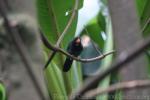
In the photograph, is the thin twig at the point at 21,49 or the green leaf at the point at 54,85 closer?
the thin twig at the point at 21,49

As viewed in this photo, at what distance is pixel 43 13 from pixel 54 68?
0.21 meters

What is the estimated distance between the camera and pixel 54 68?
157 cm

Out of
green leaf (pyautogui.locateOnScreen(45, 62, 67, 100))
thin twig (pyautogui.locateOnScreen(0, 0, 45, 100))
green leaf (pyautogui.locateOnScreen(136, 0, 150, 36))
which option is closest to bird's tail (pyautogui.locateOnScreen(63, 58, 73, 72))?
green leaf (pyautogui.locateOnScreen(45, 62, 67, 100))

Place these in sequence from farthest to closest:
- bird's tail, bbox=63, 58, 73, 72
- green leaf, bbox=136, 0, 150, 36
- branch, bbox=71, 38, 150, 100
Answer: green leaf, bbox=136, 0, 150, 36
bird's tail, bbox=63, 58, 73, 72
branch, bbox=71, 38, 150, 100

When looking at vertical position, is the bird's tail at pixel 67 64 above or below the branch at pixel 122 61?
below

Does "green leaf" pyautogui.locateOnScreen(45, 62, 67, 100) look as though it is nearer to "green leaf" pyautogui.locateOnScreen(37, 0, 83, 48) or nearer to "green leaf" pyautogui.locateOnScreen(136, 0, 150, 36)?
"green leaf" pyautogui.locateOnScreen(37, 0, 83, 48)

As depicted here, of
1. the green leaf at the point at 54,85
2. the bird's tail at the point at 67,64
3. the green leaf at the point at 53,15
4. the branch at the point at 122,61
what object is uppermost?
the green leaf at the point at 53,15

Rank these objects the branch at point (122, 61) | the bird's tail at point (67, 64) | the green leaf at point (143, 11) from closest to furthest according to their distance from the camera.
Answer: the branch at point (122, 61), the bird's tail at point (67, 64), the green leaf at point (143, 11)

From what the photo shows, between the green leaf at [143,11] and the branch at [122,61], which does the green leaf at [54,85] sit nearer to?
the green leaf at [143,11]

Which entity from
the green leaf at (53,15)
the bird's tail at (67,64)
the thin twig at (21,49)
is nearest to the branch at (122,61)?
the thin twig at (21,49)

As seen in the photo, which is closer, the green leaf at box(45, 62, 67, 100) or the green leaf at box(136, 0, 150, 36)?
the green leaf at box(45, 62, 67, 100)

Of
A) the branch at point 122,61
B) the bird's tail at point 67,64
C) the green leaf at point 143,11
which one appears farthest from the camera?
the green leaf at point 143,11

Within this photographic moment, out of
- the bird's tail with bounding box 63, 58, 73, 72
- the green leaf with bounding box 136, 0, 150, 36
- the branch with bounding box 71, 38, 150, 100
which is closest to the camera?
the branch with bounding box 71, 38, 150, 100

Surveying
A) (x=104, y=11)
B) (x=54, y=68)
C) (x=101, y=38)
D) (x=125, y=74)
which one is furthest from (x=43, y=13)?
(x=125, y=74)
